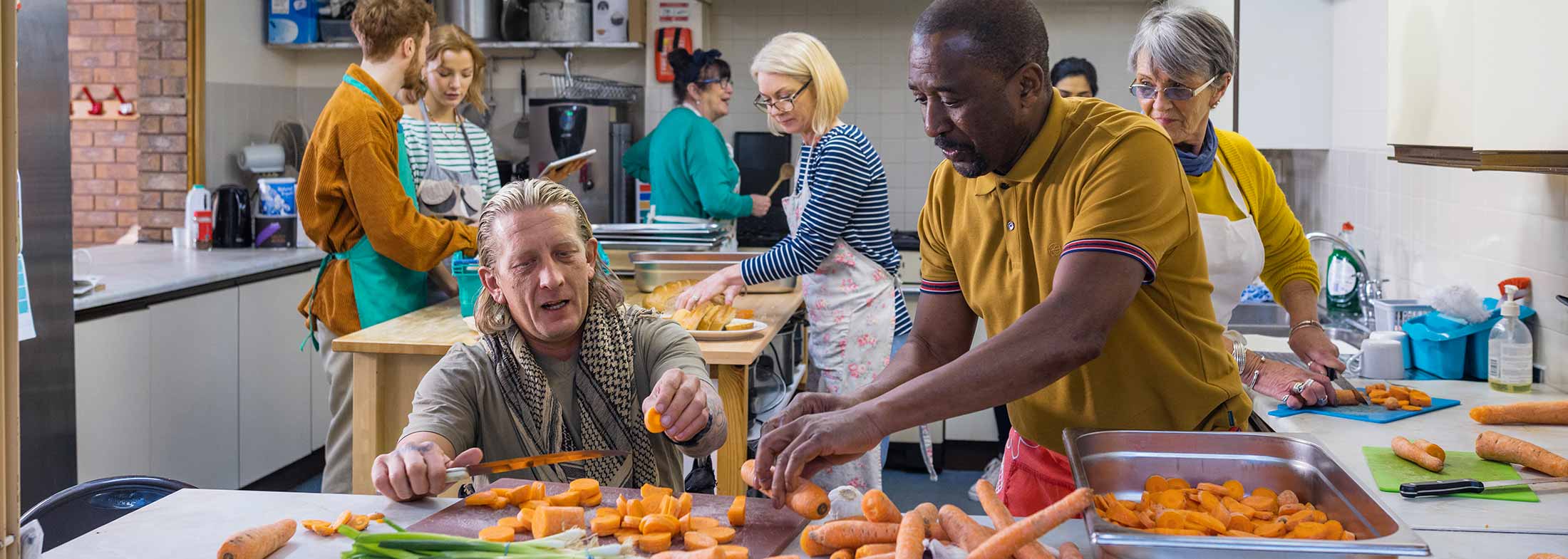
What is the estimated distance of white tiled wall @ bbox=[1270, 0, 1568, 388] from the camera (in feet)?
9.07

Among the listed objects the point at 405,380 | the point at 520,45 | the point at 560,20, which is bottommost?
the point at 405,380

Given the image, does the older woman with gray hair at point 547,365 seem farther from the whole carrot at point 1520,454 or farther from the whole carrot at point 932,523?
the whole carrot at point 1520,454

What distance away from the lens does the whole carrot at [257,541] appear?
4.75 ft

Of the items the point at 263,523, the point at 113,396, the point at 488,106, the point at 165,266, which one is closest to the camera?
the point at 263,523

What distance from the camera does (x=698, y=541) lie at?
1.47 metres

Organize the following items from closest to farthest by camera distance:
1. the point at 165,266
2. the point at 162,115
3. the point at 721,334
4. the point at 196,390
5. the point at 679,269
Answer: the point at 721,334, the point at 679,269, the point at 196,390, the point at 165,266, the point at 162,115

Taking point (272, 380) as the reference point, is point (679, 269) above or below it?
above

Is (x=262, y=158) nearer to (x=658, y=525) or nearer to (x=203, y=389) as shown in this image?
(x=203, y=389)

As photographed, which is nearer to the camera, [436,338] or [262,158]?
[436,338]

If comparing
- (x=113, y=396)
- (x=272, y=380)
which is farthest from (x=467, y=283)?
(x=272, y=380)

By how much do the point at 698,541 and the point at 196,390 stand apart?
3.46 meters

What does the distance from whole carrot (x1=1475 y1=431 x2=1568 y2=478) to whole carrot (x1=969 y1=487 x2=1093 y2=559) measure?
1.06 metres

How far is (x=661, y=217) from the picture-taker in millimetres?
5086

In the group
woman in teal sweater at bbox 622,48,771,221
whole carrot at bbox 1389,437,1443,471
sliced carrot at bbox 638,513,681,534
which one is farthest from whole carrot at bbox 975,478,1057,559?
woman in teal sweater at bbox 622,48,771,221
